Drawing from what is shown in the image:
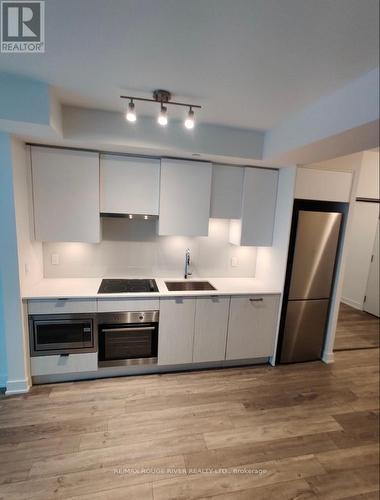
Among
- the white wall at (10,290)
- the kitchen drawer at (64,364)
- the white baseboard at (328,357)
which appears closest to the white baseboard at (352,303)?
the white baseboard at (328,357)

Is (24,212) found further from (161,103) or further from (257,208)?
(257,208)

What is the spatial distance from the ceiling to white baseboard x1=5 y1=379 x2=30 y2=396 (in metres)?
2.56

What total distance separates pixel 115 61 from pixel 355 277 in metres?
5.44

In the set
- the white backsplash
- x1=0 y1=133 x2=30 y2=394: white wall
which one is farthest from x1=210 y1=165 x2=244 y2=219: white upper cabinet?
x1=0 y1=133 x2=30 y2=394: white wall

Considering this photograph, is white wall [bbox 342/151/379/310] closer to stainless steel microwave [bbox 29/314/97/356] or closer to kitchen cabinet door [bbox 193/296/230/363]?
kitchen cabinet door [bbox 193/296/230/363]

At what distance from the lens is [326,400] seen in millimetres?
2508

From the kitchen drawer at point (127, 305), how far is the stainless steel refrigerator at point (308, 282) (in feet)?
4.98

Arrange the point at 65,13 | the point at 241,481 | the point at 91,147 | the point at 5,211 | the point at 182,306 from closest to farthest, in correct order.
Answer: the point at 65,13
the point at 241,481
the point at 5,211
the point at 91,147
the point at 182,306

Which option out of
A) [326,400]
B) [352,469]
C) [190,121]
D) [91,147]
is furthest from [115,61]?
[326,400]

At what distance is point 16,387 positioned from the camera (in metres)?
2.37

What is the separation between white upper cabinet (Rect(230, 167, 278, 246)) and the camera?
289 centimetres

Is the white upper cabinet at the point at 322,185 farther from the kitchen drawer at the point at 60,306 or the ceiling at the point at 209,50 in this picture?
the kitchen drawer at the point at 60,306

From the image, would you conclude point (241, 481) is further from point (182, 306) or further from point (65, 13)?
point (65, 13)

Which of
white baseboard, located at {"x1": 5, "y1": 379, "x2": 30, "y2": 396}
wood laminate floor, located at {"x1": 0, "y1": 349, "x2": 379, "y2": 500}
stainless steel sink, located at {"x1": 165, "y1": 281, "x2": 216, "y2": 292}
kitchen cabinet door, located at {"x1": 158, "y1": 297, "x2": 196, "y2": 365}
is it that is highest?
stainless steel sink, located at {"x1": 165, "y1": 281, "x2": 216, "y2": 292}
